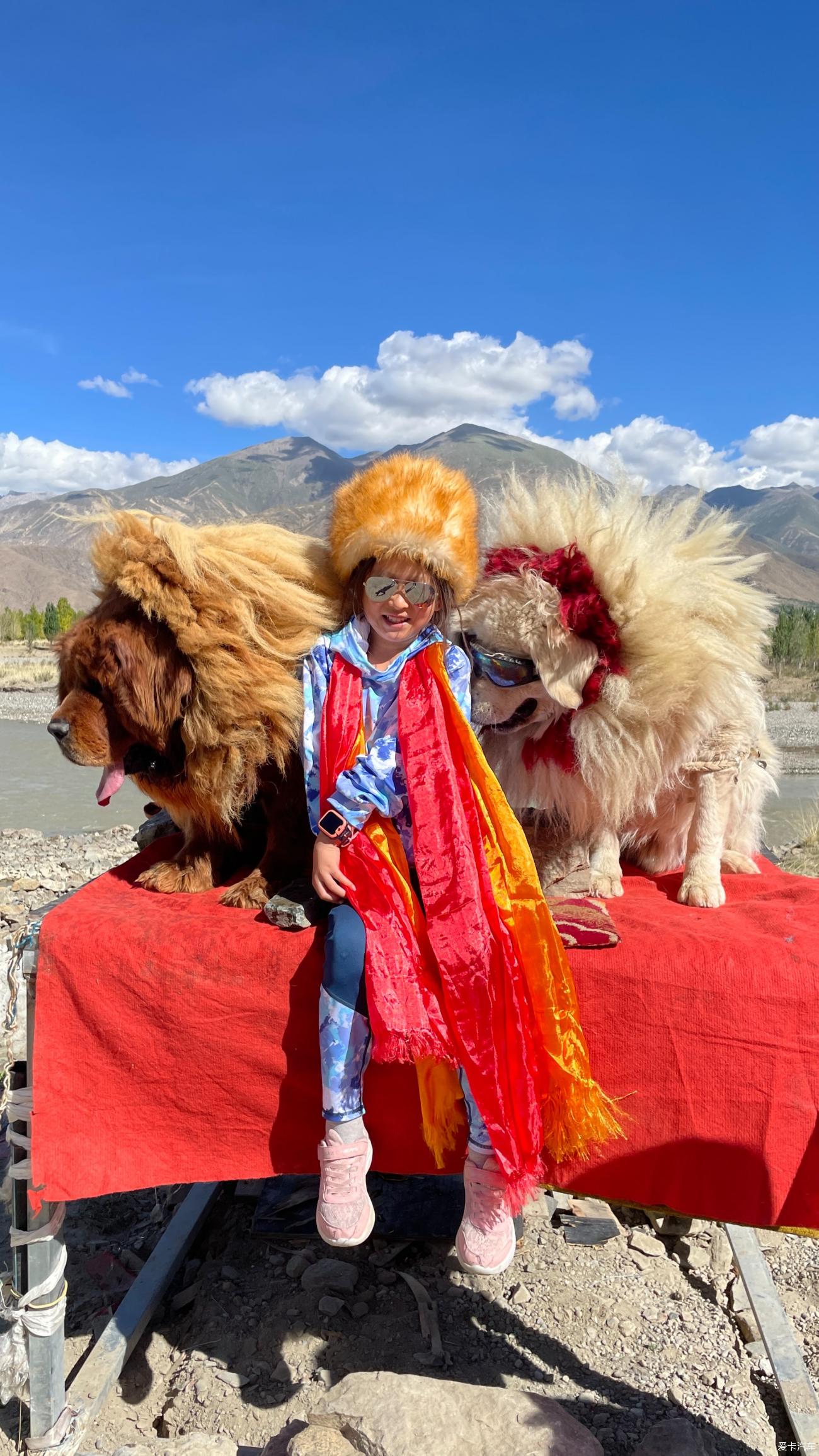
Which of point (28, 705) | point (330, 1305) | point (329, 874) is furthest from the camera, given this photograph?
point (28, 705)

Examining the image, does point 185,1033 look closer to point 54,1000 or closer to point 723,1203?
point 54,1000

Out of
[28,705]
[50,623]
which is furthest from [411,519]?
[50,623]

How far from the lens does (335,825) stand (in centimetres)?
187

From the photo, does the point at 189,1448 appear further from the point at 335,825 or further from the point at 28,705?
the point at 28,705

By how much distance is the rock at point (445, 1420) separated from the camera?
→ 5.40 ft

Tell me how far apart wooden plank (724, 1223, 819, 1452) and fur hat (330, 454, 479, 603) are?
1.61 metres

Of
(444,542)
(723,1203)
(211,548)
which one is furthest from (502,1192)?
A: (211,548)

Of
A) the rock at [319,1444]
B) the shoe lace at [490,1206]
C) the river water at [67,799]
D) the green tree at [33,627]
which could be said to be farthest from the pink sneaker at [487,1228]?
the green tree at [33,627]

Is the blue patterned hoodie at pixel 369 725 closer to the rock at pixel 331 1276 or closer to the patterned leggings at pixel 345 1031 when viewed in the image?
the patterned leggings at pixel 345 1031

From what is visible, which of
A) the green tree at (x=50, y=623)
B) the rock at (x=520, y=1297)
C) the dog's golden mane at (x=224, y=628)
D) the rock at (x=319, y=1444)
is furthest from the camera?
the green tree at (x=50, y=623)

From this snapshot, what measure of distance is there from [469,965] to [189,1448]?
3.91ft

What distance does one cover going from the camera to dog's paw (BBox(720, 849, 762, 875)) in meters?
2.54

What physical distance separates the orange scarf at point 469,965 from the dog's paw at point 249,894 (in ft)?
0.92

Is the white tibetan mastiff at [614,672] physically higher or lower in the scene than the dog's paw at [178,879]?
higher
